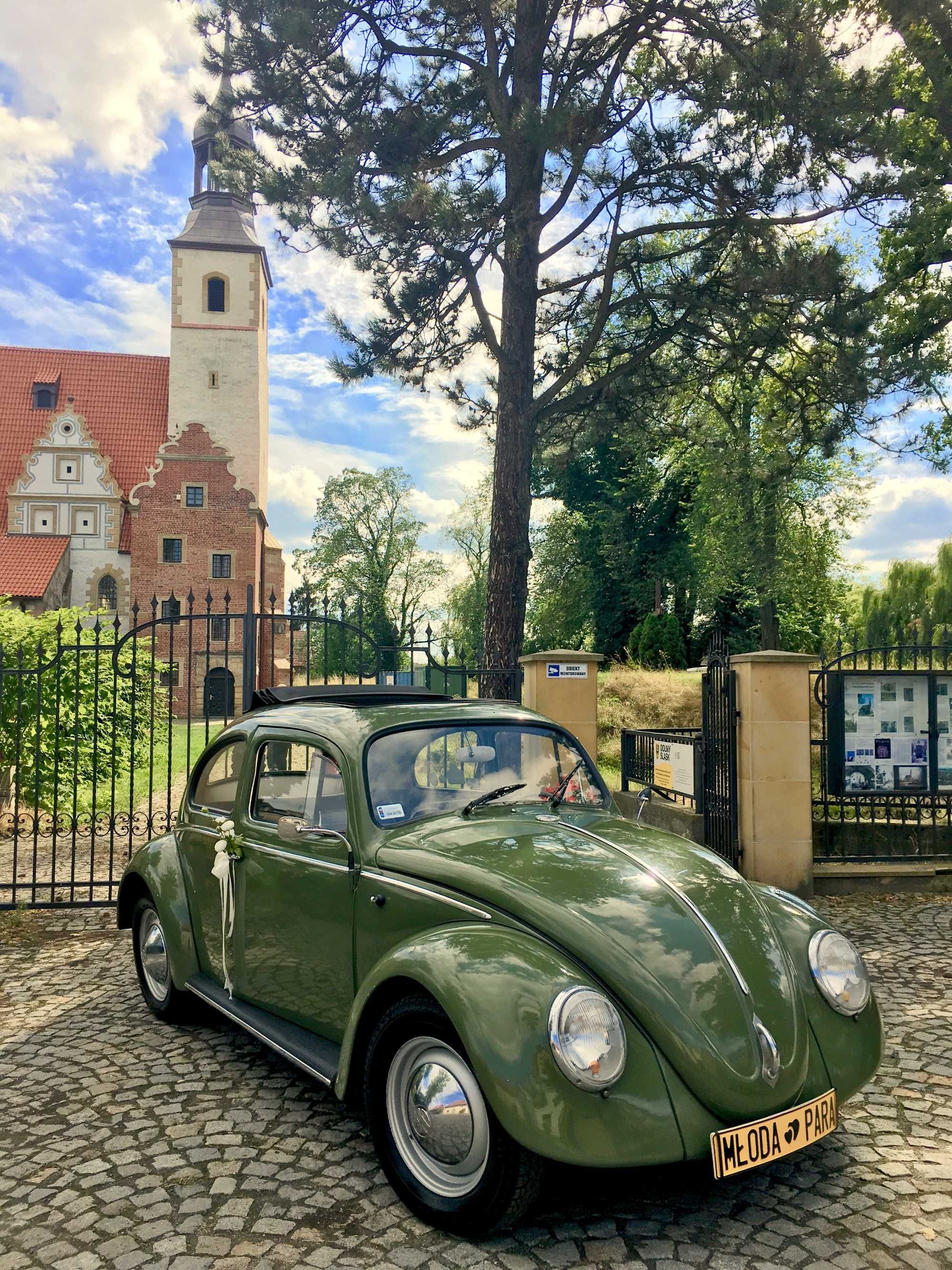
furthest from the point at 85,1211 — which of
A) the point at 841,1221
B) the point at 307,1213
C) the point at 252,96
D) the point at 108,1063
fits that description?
the point at 252,96

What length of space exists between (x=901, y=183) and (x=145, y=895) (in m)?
11.2

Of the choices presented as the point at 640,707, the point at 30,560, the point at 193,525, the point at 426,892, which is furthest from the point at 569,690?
the point at 30,560

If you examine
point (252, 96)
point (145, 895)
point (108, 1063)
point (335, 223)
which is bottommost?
point (108, 1063)

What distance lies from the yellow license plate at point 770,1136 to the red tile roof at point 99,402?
4483 cm

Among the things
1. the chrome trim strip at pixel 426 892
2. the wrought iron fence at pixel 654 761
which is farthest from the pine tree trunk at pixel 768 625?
the chrome trim strip at pixel 426 892

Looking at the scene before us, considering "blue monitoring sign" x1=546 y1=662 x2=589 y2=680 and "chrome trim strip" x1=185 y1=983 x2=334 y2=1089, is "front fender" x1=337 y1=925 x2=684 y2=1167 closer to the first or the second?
"chrome trim strip" x1=185 y1=983 x2=334 y2=1089

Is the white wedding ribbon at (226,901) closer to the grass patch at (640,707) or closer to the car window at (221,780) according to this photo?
the car window at (221,780)

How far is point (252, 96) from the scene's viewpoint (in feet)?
35.6

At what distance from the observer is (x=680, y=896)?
3.32 m

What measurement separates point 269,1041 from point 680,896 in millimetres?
1899

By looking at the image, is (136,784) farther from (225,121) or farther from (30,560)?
(30,560)

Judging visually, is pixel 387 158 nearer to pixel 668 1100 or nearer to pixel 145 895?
pixel 145 895

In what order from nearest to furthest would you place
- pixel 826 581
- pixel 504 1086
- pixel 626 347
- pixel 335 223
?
pixel 504 1086
pixel 335 223
pixel 626 347
pixel 826 581

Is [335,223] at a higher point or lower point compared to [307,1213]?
higher
